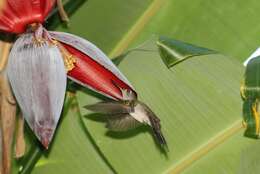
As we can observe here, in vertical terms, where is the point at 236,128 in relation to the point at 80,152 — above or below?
above

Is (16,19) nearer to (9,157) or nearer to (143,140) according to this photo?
(9,157)

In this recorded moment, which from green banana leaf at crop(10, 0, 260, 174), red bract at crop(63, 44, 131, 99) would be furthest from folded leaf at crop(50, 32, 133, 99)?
green banana leaf at crop(10, 0, 260, 174)

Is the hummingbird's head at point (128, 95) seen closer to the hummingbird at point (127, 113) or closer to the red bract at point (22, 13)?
the hummingbird at point (127, 113)

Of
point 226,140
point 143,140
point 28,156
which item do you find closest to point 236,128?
point 226,140

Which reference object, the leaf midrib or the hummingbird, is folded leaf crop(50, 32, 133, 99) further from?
the leaf midrib

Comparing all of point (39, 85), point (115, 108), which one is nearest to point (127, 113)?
point (115, 108)

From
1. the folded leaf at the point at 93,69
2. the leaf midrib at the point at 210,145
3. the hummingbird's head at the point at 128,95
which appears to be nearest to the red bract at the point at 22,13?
the folded leaf at the point at 93,69

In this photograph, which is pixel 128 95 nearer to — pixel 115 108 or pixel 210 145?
pixel 115 108

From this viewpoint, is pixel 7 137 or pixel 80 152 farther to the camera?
pixel 80 152
